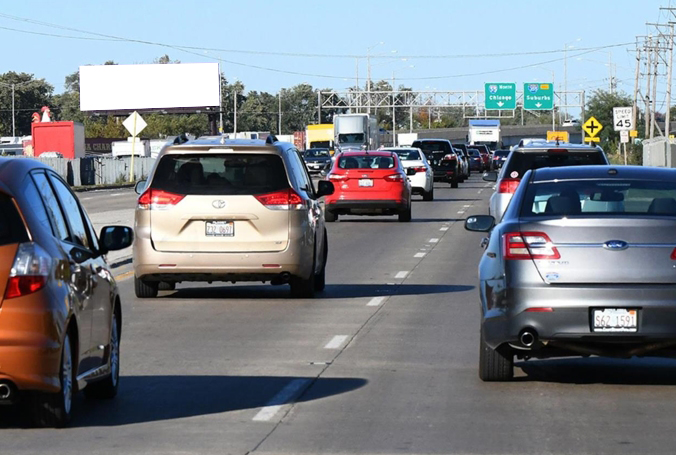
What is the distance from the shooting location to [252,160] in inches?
642

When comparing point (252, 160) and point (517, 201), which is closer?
point (517, 201)

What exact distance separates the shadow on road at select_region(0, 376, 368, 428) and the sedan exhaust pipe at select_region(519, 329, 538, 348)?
129 centimetres

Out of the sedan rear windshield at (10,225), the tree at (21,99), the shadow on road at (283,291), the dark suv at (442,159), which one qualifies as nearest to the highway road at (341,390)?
the shadow on road at (283,291)

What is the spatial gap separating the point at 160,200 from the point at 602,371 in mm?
6451

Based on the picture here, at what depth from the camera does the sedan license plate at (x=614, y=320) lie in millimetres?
9641

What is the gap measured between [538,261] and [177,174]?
7242 mm

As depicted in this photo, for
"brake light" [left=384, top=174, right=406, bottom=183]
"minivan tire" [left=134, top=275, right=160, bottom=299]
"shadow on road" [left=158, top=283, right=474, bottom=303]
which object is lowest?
"shadow on road" [left=158, top=283, right=474, bottom=303]

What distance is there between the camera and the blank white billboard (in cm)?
11369

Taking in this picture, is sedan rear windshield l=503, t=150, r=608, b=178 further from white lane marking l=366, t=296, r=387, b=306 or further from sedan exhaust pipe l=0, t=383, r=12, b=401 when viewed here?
sedan exhaust pipe l=0, t=383, r=12, b=401

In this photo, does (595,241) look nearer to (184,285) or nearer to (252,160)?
(252,160)

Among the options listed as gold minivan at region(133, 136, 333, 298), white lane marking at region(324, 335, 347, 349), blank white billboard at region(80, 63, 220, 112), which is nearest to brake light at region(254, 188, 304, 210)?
gold minivan at region(133, 136, 333, 298)

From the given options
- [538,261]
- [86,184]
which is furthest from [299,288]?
[86,184]

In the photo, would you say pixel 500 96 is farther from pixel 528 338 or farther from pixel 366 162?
pixel 528 338

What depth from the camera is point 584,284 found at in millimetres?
9734
